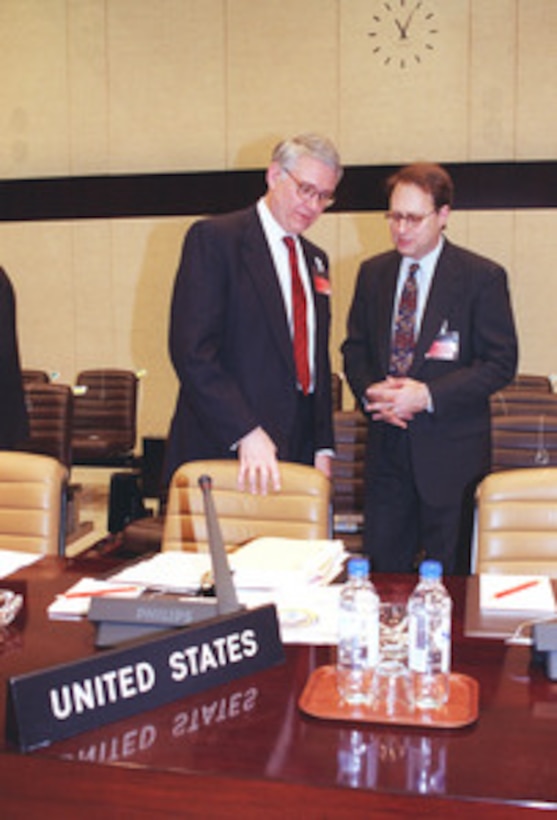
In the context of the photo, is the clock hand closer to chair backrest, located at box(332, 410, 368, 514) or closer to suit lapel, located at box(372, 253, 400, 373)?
chair backrest, located at box(332, 410, 368, 514)

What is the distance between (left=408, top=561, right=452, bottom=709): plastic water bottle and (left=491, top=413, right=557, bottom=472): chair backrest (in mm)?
2483

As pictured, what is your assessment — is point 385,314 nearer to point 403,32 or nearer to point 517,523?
point 517,523

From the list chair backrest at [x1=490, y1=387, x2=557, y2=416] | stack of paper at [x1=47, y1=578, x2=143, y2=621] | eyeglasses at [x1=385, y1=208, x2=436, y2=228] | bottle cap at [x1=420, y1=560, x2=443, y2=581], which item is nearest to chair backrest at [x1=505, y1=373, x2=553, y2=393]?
chair backrest at [x1=490, y1=387, x2=557, y2=416]

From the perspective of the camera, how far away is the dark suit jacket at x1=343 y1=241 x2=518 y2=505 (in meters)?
3.20

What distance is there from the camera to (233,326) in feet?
9.74

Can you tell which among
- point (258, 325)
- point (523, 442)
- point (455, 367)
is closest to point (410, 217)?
point (455, 367)

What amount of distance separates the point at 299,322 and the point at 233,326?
20cm

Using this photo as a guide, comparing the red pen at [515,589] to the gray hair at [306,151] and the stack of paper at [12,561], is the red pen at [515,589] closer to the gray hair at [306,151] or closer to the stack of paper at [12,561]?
the stack of paper at [12,561]

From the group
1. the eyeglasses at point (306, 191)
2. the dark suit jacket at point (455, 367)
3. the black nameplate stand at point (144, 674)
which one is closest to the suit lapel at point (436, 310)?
the dark suit jacket at point (455, 367)

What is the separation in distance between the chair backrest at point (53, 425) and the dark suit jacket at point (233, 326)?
2081 mm

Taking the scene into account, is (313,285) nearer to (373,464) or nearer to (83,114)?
(373,464)

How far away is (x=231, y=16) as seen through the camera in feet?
28.8

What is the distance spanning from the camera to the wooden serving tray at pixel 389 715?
1.30m

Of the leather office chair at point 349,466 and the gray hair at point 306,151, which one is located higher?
the gray hair at point 306,151
